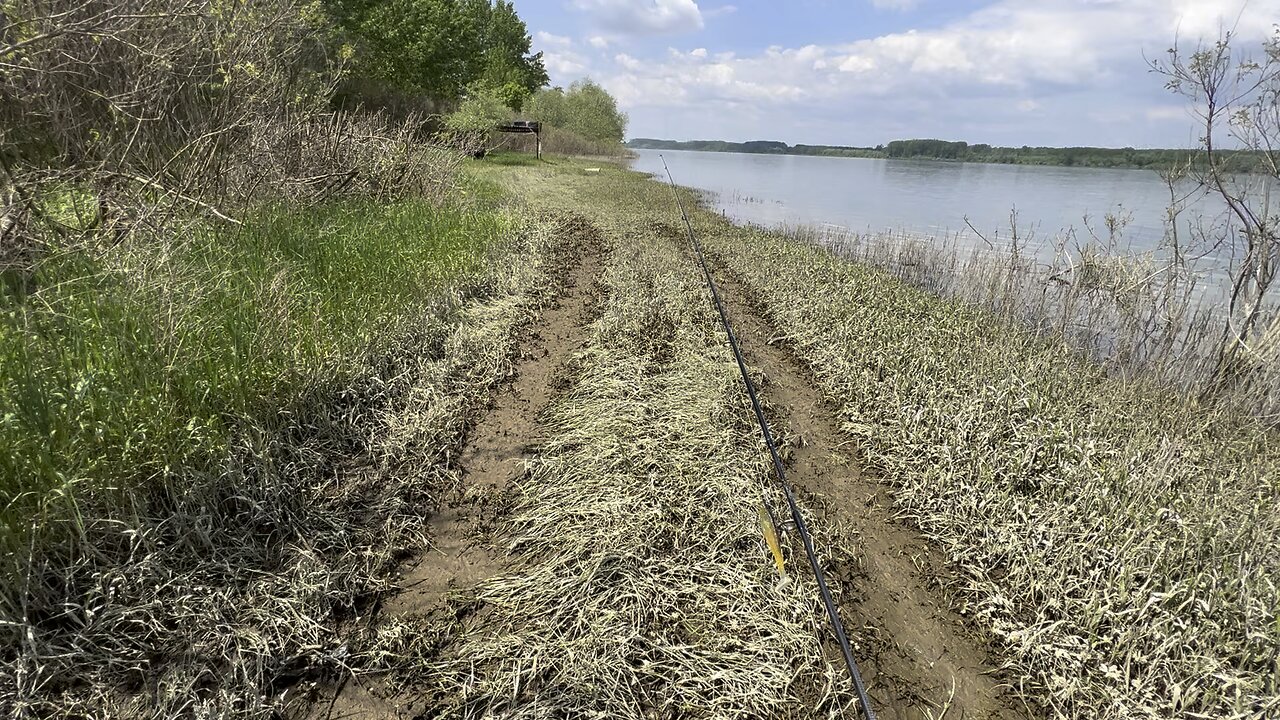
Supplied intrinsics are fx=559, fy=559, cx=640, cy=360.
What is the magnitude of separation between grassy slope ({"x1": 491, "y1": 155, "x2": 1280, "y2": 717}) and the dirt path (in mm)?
140

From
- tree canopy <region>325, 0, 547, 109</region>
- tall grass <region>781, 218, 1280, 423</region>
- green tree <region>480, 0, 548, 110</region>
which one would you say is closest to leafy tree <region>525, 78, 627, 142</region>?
green tree <region>480, 0, 548, 110</region>

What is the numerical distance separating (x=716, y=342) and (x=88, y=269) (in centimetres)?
443

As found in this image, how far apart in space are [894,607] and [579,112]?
210 feet

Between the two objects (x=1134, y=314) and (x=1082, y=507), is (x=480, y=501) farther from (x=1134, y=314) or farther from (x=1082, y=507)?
(x=1134, y=314)

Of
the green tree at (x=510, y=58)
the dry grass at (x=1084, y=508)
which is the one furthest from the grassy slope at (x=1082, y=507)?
the green tree at (x=510, y=58)

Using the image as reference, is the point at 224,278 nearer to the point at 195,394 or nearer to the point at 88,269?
the point at 88,269

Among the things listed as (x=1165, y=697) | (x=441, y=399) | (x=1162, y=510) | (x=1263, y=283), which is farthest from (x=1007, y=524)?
(x=1263, y=283)

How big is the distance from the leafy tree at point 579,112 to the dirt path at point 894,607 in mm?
54172

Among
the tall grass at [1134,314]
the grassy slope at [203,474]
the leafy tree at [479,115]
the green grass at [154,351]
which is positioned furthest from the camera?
the leafy tree at [479,115]

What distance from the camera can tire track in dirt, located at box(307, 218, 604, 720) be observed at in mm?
2012

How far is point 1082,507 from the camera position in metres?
2.92

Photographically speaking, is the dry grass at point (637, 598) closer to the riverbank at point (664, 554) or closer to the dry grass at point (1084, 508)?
the riverbank at point (664, 554)

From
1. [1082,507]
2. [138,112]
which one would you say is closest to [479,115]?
[138,112]

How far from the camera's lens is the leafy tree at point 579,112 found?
56.7 meters
